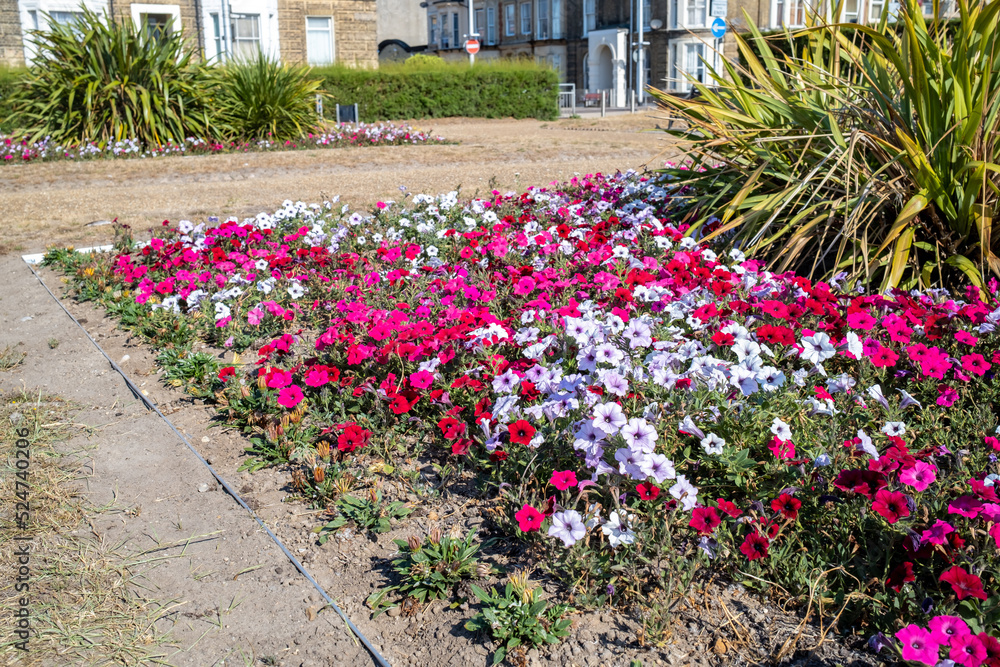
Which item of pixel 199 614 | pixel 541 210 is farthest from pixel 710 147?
pixel 199 614

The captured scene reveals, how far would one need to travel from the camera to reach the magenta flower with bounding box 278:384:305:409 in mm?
2926

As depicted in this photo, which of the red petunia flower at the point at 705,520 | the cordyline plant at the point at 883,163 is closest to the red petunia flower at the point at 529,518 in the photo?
the red petunia flower at the point at 705,520

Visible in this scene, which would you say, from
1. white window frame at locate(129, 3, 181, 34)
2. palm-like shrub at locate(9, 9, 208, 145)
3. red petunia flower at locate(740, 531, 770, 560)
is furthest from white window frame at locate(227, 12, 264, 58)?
red petunia flower at locate(740, 531, 770, 560)

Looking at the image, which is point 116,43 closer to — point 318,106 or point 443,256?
point 318,106

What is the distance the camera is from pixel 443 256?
5.01 meters

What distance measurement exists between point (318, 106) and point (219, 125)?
259cm

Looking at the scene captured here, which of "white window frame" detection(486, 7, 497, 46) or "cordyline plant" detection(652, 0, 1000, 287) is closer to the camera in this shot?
"cordyline plant" detection(652, 0, 1000, 287)

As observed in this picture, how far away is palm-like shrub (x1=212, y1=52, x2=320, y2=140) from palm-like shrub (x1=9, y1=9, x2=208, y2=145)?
0.57 m

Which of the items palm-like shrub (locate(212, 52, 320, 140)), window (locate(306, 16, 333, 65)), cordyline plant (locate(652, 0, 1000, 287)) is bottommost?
cordyline plant (locate(652, 0, 1000, 287))

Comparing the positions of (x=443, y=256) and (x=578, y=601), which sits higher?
(x=443, y=256)

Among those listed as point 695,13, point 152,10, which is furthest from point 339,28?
point 695,13

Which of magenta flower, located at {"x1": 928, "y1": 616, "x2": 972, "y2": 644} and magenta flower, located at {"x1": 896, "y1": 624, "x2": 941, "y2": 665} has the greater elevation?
magenta flower, located at {"x1": 928, "y1": 616, "x2": 972, "y2": 644}

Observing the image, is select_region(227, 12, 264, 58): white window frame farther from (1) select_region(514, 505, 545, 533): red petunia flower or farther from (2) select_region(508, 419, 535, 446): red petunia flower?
(1) select_region(514, 505, 545, 533): red petunia flower

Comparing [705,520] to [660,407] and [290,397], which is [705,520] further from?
[290,397]
